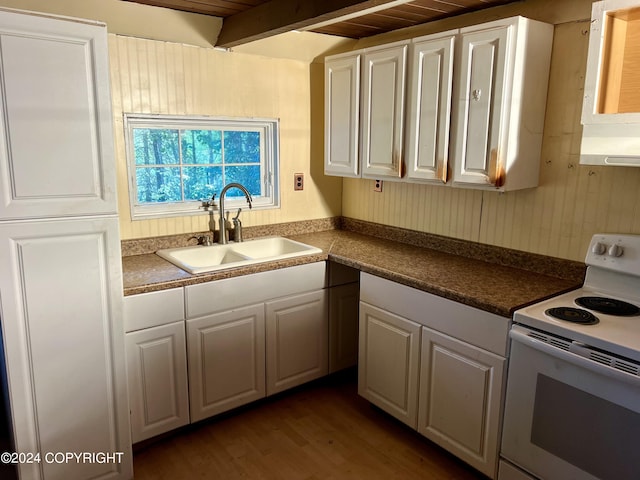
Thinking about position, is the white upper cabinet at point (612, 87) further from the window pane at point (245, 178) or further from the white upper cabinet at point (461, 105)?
the window pane at point (245, 178)

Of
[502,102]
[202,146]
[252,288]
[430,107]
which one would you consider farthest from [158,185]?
[502,102]

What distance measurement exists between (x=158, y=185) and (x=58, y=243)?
1011 millimetres

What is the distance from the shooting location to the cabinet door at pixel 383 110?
2.48 meters

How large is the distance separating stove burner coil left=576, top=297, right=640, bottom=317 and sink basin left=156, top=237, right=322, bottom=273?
1.35 meters

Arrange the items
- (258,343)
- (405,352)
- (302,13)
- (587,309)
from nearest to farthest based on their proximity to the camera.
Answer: (587,309) < (302,13) < (405,352) < (258,343)

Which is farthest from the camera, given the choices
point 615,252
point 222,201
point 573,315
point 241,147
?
point 241,147

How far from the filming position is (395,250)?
2.79 metres

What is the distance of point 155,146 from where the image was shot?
8.70ft

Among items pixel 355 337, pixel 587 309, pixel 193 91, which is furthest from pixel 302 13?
pixel 355 337

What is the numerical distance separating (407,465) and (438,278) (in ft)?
2.93

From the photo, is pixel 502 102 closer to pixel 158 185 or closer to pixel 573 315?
pixel 573 315

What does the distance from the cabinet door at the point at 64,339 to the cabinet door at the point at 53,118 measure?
0.35 ft

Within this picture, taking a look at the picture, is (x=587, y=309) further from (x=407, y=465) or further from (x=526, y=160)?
(x=407, y=465)

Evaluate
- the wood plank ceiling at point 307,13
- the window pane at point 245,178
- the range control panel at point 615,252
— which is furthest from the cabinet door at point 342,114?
the range control panel at point 615,252
